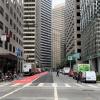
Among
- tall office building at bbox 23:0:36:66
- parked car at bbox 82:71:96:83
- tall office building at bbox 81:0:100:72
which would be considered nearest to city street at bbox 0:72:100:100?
parked car at bbox 82:71:96:83

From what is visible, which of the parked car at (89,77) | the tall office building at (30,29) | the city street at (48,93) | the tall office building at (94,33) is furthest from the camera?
the tall office building at (30,29)

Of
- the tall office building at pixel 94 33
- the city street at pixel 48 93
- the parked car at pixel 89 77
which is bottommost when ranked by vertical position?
the city street at pixel 48 93

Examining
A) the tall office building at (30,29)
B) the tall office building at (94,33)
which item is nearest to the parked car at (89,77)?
the tall office building at (94,33)

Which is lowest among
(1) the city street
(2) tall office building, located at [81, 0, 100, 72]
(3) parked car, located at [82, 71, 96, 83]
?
(1) the city street

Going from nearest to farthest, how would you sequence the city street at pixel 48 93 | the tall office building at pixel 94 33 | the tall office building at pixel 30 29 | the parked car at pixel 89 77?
1. the city street at pixel 48 93
2. the parked car at pixel 89 77
3. the tall office building at pixel 94 33
4. the tall office building at pixel 30 29

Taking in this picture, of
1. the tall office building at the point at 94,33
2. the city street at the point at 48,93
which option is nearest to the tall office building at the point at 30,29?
the tall office building at the point at 94,33

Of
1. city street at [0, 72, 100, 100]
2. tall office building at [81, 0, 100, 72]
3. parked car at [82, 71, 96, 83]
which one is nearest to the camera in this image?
city street at [0, 72, 100, 100]

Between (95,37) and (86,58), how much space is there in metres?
21.2

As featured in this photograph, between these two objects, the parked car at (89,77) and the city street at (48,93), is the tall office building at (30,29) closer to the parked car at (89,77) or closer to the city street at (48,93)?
the parked car at (89,77)

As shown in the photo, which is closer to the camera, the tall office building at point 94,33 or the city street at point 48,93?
the city street at point 48,93

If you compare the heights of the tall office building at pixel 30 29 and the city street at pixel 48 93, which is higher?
the tall office building at pixel 30 29

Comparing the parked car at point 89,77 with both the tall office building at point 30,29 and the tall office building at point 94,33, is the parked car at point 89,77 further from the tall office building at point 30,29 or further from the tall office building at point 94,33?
the tall office building at point 30,29

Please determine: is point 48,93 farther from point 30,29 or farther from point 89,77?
point 30,29

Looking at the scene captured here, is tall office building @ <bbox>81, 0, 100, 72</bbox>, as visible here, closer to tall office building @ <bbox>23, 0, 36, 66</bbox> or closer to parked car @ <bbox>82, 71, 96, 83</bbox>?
parked car @ <bbox>82, 71, 96, 83</bbox>
